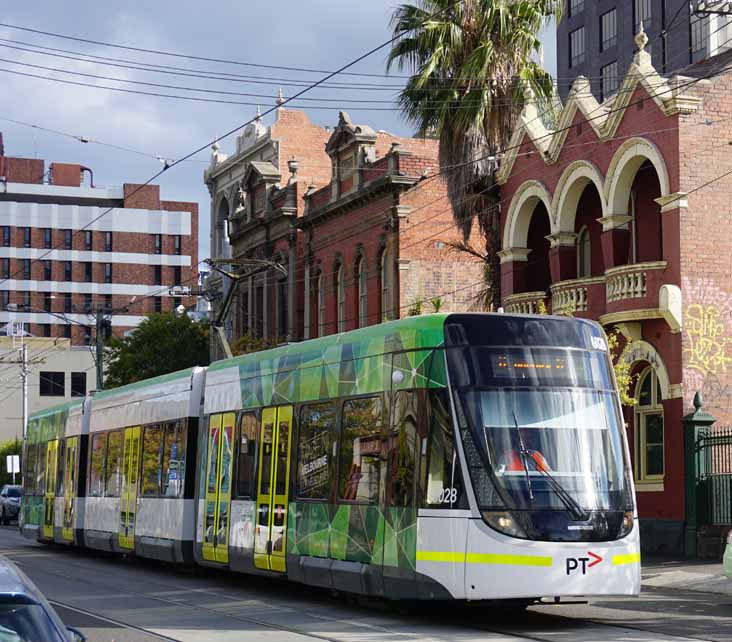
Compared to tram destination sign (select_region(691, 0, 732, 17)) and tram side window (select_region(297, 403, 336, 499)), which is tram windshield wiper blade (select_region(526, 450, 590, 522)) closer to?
tram side window (select_region(297, 403, 336, 499))

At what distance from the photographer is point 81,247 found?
112 m

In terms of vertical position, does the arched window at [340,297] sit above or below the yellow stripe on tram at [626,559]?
above

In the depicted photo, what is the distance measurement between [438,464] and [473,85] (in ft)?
69.2

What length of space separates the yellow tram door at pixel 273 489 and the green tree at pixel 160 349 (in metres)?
41.8

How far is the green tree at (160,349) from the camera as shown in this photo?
61062mm

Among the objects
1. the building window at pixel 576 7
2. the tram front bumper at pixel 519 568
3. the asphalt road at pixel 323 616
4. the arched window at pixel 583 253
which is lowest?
the asphalt road at pixel 323 616

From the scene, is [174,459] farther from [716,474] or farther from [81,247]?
[81,247]

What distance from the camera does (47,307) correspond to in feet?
362

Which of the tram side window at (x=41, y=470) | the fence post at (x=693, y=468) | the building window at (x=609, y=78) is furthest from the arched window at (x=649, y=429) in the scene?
the building window at (x=609, y=78)

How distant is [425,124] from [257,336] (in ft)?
61.8

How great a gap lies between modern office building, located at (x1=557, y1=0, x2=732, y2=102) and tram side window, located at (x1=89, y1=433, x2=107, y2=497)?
3148 cm

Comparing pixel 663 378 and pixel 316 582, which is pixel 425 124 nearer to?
pixel 663 378

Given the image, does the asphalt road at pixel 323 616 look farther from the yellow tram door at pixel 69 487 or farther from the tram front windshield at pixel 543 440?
the yellow tram door at pixel 69 487

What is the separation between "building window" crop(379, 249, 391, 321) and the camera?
4169cm
